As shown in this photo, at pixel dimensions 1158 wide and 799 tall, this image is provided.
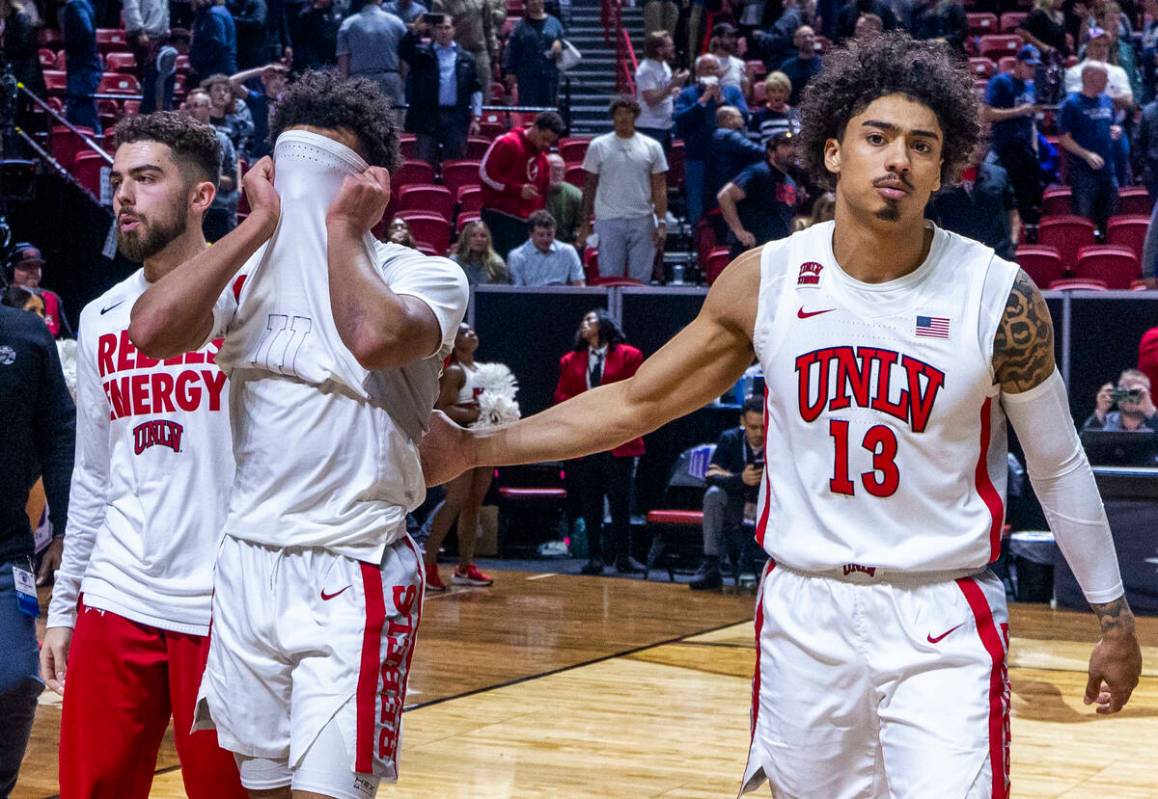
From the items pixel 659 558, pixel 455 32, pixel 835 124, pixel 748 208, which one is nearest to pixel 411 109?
pixel 455 32

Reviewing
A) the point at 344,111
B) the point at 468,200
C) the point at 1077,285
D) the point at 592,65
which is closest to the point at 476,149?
the point at 468,200

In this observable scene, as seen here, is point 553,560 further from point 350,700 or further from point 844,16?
point 350,700

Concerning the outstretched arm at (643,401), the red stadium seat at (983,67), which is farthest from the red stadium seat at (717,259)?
the outstretched arm at (643,401)

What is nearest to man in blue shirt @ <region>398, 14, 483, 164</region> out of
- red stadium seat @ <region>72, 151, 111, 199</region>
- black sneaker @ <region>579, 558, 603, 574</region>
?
red stadium seat @ <region>72, 151, 111, 199</region>

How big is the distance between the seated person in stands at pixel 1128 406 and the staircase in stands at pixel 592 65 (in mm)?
8599

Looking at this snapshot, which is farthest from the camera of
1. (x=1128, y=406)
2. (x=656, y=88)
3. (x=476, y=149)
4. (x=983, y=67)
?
(x=476, y=149)

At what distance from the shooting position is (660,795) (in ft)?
18.5

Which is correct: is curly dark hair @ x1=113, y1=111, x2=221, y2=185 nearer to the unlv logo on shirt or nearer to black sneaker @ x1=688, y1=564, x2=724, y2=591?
the unlv logo on shirt

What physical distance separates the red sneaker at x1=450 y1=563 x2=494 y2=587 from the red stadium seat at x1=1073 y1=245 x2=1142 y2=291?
5089mm

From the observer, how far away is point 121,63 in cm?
1812

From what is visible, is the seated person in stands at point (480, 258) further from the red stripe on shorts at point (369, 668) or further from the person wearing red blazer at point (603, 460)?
the red stripe on shorts at point (369, 668)

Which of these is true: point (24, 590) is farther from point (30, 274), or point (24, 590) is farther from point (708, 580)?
point (30, 274)

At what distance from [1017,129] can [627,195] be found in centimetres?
335

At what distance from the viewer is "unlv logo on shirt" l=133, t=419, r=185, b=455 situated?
12.3 ft
